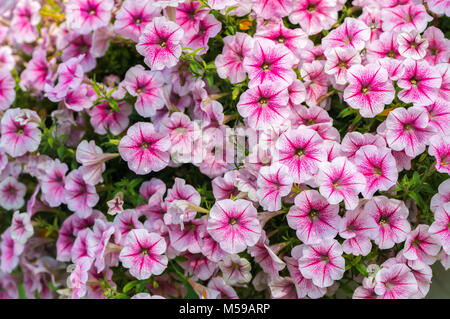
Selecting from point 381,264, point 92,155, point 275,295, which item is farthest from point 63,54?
point 381,264

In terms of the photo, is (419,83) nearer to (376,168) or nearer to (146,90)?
(376,168)

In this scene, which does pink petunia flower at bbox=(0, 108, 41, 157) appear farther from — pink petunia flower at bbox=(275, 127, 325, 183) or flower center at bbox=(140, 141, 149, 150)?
pink petunia flower at bbox=(275, 127, 325, 183)

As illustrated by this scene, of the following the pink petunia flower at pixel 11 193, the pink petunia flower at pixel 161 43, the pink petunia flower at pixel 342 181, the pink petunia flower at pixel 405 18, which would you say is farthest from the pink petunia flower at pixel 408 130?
the pink petunia flower at pixel 11 193

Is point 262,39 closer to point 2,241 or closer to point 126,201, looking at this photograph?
point 126,201

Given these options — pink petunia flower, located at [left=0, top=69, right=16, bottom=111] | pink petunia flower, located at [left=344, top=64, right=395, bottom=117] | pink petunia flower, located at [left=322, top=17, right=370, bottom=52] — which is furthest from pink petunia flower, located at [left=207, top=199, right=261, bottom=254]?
pink petunia flower, located at [left=0, top=69, right=16, bottom=111]

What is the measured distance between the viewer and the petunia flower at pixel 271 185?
104cm

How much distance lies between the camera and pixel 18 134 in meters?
1.33

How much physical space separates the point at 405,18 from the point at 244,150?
49 centimetres

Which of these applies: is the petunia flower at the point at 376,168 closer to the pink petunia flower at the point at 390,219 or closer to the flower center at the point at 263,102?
the pink petunia flower at the point at 390,219

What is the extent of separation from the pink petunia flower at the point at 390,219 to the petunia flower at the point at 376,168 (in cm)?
4

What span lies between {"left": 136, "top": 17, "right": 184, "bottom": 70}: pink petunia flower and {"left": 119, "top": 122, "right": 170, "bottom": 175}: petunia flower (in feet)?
0.49

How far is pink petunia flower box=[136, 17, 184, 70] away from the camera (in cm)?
113

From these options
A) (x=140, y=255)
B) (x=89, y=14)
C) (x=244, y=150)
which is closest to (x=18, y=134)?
(x=89, y=14)

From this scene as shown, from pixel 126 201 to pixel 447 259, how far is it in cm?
78
